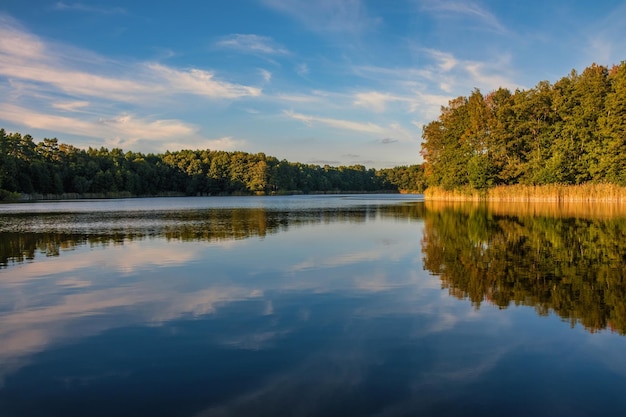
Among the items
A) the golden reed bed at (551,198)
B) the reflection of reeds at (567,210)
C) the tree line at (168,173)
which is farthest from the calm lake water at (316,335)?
the tree line at (168,173)

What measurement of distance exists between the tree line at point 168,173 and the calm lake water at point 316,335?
80.6 m

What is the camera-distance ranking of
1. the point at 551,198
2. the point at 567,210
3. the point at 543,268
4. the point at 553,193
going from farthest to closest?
the point at 551,198 < the point at 553,193 < the point at 567,210 < the point at 543,268

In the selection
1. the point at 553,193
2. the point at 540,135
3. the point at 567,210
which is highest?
the point at 540,135

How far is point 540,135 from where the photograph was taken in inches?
2228

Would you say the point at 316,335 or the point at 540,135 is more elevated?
the point at 540,135

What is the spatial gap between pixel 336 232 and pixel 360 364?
1733 centimetres

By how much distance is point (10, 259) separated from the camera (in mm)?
15242

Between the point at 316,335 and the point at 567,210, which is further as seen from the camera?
the point at 567,210

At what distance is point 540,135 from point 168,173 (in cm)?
10285

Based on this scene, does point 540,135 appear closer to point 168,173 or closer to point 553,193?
point 553,193

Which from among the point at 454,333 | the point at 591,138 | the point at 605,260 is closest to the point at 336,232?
the point at 605,260

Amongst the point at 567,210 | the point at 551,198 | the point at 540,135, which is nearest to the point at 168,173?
the point at 540,135

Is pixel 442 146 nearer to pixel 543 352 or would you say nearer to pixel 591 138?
pixel 591 138

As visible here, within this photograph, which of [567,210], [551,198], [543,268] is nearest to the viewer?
[543,268]
